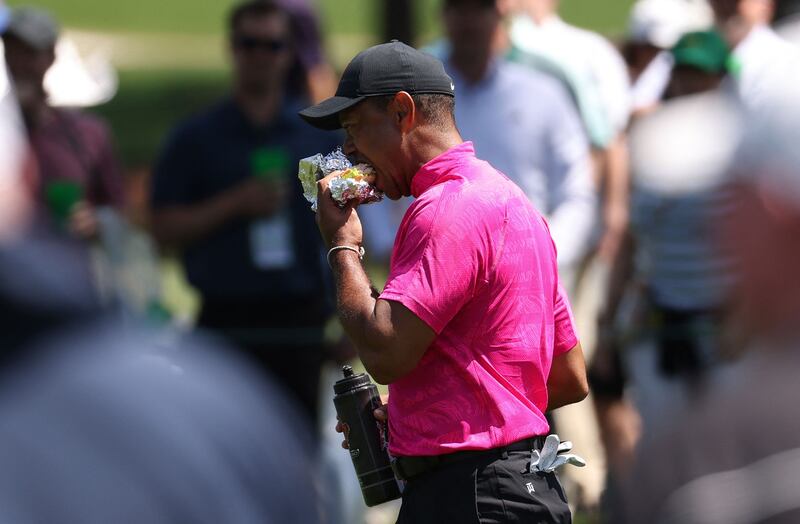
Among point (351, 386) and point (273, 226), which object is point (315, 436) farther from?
point (351, 386)

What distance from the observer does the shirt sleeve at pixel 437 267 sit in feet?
10.7

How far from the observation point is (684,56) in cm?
588

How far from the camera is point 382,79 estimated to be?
3463mm

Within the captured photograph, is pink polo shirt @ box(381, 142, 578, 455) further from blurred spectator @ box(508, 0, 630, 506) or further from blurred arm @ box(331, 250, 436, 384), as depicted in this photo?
blurred spectator @ box(508, 0, 630, 506)

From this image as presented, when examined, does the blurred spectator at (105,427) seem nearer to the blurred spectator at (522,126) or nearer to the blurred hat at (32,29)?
the blurred spectator at (522,126)

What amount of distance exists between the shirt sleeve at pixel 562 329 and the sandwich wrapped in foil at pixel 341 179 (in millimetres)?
540

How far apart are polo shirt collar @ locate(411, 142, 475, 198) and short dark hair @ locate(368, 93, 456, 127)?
0.09 meters

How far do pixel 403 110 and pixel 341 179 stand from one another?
0.23 meters

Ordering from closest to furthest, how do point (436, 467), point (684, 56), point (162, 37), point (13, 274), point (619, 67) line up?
point (13, 274), point (436, 467), point (684, 56), point (619, 67), point (162, 37)

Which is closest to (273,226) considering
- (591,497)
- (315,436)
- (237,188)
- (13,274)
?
(237,188)

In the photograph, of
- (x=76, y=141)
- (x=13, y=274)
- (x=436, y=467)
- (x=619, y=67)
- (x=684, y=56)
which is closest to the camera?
(x=13, y=274)

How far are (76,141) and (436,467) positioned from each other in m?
3.41

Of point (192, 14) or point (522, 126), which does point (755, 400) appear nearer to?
point (522, 126)

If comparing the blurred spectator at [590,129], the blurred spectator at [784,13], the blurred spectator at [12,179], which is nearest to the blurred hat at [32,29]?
the blurred spectator at [590,129]
